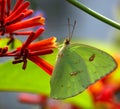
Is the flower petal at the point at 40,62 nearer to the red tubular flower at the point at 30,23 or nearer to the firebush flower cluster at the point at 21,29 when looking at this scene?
the firebush flower cluster at the point at 21,29

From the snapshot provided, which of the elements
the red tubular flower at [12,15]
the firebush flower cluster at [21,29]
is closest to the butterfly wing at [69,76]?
the firebush flower cluster at [21,29]

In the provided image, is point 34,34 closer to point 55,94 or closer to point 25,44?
point 25,44

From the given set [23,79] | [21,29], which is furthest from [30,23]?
[23,79]

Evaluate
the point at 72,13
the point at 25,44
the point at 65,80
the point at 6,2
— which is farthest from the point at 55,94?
the point at 72,13

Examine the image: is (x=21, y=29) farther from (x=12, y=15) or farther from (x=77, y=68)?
(x=77, y=68)

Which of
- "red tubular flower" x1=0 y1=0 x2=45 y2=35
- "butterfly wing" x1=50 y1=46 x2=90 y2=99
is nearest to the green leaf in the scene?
"butterfly wing" x1=50 y1=46 x2=90 y2=99

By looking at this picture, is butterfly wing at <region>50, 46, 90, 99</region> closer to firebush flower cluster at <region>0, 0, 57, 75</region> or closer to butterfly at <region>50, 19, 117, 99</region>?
butterfly at <region>50, 19, 117, 99</region>

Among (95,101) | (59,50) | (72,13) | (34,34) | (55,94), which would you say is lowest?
(72,13)
